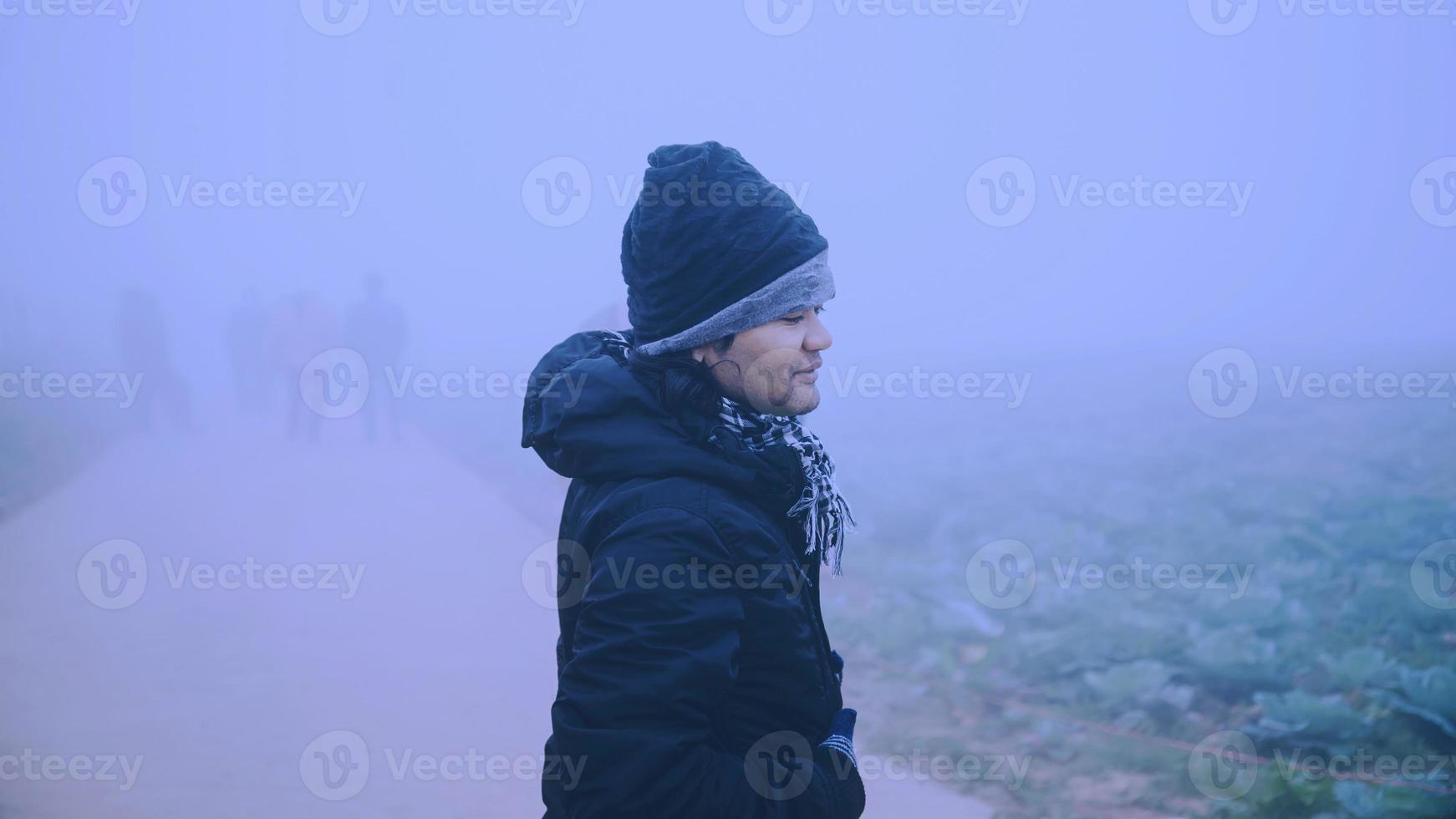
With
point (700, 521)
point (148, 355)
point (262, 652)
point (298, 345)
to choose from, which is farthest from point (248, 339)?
point (700, 521)

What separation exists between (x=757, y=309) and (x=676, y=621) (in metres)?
0.33

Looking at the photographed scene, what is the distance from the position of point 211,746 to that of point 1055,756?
198 centimetres

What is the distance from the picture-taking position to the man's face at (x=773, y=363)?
1.05m

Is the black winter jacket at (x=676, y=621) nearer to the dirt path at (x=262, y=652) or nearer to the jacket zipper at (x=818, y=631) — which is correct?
the jacket zipper at (x=818, y=631)

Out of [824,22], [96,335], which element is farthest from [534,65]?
[96,335]

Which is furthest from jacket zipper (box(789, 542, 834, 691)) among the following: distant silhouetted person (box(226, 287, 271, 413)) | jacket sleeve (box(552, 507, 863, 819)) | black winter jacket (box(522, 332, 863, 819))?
distant silhouetted person (box(226, 287, 271, 413))

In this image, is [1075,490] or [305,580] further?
[1075,490]

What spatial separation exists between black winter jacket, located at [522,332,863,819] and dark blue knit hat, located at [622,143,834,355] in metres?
0.09

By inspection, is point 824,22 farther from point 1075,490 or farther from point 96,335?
point 96,335

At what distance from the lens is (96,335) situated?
7.82 feet

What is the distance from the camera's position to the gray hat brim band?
1.02m

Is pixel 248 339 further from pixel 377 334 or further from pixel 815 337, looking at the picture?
pixel 815 337

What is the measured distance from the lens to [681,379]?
A: 102 centimetres

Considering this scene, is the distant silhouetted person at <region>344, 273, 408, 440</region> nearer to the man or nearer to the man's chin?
the man
